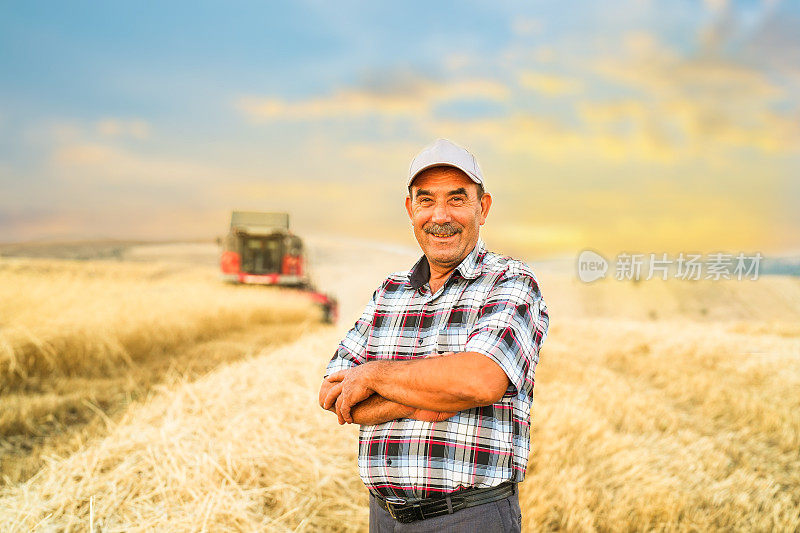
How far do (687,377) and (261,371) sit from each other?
209 inches

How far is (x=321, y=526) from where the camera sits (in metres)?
3.31

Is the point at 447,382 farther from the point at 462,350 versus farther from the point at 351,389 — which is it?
the point at 351,389

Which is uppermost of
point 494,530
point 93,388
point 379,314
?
point 379,314

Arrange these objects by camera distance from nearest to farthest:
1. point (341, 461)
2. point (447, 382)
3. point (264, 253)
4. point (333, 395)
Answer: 1. point (447, 382)
2. point (333, 395)
3. point (341, 461)
4. point (264, 253)

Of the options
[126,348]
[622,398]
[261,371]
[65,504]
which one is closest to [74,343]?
[126,348]

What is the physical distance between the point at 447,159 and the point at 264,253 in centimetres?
1272

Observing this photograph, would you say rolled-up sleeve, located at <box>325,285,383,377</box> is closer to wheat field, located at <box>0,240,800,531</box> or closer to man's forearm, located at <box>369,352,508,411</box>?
man's forearm, located at <box>369,352,508,411</box>

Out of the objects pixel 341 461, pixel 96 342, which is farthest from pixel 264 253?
pixel 341 461

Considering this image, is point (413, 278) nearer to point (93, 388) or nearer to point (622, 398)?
point (622, 398)

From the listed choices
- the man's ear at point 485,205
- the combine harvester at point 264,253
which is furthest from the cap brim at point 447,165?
the combine harvester at point 264,253

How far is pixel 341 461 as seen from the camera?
155 inches

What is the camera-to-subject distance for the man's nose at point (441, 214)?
6.17ft

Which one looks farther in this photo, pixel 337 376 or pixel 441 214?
pixel 337 376

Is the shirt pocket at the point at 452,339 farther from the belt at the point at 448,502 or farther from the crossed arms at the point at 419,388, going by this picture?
the belt at the point at 448,502
